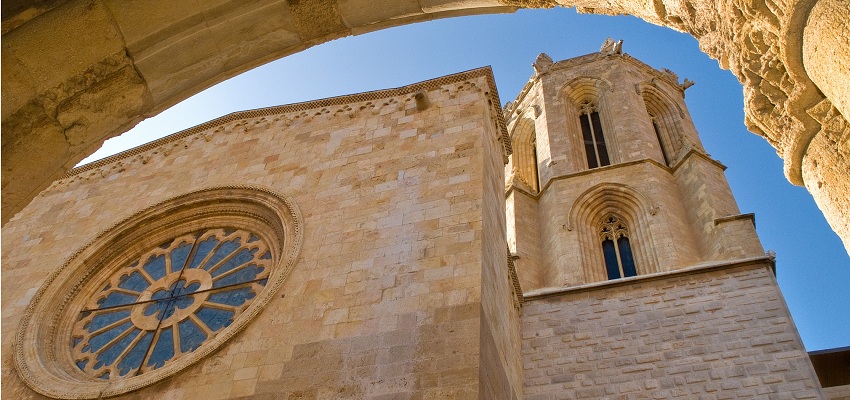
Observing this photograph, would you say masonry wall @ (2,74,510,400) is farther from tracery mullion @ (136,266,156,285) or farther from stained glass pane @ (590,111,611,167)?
stained glass pane @ (590,111,611,167)

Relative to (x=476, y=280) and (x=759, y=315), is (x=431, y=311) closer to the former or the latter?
(x=476, y=280)

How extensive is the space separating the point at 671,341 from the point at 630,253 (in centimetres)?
440

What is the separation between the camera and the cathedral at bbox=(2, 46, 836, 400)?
565cm

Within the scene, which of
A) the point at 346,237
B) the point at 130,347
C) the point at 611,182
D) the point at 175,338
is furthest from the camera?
the point at 611,182

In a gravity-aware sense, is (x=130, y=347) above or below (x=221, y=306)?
below

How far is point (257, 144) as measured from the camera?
9102 mm

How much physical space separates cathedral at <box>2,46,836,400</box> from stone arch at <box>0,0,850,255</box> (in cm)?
302

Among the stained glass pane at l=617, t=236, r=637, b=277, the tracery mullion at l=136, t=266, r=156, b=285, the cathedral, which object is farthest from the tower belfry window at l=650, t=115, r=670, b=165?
the tracery mullion at l=136, t=266, r=156, b=285

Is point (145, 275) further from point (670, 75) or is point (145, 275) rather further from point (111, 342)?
point (670, 75)

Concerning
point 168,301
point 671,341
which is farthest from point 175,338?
point 671,341

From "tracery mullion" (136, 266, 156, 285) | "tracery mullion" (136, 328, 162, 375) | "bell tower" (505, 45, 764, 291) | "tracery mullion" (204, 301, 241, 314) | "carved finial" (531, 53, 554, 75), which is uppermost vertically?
"carved finial" (531, 53, 554, 75)

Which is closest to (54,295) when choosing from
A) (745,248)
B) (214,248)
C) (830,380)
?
(214,248)

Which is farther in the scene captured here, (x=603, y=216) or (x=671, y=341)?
(x=603, y=216)

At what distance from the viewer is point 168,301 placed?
25.6 feet
